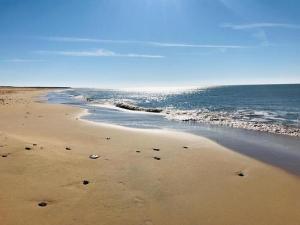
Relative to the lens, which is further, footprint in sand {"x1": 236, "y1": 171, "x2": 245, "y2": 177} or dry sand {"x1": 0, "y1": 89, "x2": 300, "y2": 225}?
footprint in sand {"x1": 236, "y1": 171, "x2": 245, "y2": 177}

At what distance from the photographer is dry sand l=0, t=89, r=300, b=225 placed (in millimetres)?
5832

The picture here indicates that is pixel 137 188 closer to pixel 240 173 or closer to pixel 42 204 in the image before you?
pixel 42 204

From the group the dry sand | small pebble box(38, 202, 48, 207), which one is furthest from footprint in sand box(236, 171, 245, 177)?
small pebble box(38, 202, 48, 207)

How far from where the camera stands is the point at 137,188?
730cm

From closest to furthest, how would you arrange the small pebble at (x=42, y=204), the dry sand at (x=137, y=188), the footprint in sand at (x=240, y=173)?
the dry sand at (x=137, y=188)
the small pebble at (x=42, y=204)
the footprint in sand at (x=240, y=173)

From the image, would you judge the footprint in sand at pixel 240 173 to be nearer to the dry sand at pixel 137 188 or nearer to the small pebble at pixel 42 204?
the dry sand at pixel 137 188

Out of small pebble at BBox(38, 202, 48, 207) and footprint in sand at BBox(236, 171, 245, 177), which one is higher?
small pebble at BBox(38, 202, 48, 207)

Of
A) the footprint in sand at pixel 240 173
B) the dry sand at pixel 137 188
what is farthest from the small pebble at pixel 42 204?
the footprint in sand at pixel 240 173

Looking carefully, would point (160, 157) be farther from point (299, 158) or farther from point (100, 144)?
point (299, 158)

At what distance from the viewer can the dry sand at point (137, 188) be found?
5832 millimetres

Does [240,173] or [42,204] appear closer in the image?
[42,204]

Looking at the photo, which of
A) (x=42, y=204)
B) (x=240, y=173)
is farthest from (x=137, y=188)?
(x=240, y=173)

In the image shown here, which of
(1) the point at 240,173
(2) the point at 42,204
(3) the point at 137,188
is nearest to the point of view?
(2) the point at 42,204

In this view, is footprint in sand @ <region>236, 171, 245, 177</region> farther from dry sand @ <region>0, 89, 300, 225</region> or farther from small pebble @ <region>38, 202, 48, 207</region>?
small pebble @ <region>38, 202, 48, 207</region>
